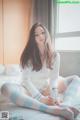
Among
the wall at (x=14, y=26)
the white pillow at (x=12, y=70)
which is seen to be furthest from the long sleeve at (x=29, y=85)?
the wall at (x=14, y=26)

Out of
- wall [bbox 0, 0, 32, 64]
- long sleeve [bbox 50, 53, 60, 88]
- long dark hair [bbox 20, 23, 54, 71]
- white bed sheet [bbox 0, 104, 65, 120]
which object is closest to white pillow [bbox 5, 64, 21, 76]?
wall [bbox 0, 0, 32, 64]

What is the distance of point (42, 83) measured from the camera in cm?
180

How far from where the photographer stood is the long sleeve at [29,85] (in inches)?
64.4

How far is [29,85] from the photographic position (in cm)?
173

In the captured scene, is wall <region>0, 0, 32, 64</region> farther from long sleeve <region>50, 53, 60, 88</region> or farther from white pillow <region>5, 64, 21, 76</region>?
long sleeve <region>50, 53, 60, 88</region>

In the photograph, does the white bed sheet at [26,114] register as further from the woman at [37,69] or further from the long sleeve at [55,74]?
the long sleeve at [55,74]

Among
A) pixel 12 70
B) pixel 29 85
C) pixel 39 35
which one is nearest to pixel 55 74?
pixel 29 85

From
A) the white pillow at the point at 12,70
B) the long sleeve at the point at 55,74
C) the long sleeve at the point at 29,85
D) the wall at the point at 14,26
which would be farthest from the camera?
the wall at the point at 14,26

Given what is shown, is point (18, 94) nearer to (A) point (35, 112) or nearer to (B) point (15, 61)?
(A) point (35, 112)

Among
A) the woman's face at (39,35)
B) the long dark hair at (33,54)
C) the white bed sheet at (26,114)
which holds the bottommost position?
the white bed sheet at (26,114)

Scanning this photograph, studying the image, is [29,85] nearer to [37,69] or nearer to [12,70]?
[37,69]

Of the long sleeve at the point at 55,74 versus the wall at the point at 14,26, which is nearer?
the long sleeve at the point at 55,74

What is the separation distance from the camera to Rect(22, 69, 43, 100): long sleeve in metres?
1.64

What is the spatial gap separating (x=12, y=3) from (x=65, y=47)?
0.80m
